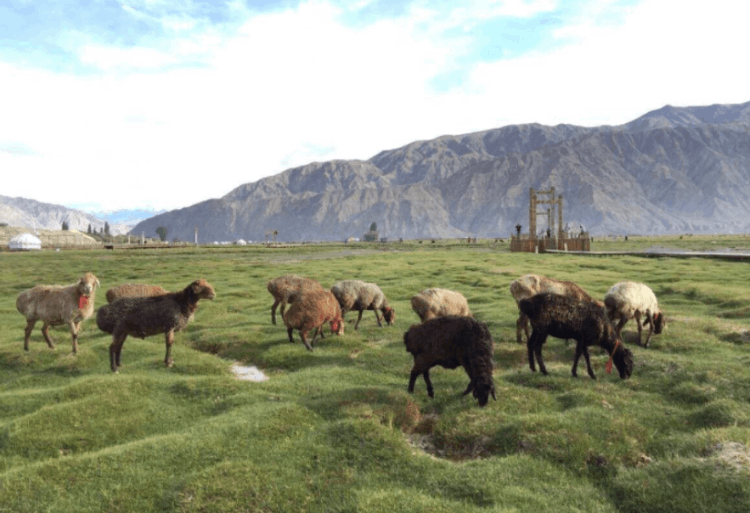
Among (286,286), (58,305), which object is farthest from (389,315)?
(58,305)

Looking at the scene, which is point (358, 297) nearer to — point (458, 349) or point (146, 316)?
point (146, 316)

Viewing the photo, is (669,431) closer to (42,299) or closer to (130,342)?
(130,342)

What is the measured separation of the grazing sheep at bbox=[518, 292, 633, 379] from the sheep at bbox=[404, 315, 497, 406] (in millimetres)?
2455

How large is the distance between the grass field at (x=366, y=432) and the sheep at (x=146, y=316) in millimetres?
910

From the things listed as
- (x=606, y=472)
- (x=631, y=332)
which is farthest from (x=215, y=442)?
(x=631, y=332)

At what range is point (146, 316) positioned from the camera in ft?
42.9

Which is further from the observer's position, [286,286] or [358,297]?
[286,286]

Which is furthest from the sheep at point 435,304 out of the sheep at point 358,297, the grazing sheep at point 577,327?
the grazing sheep at point 577,327

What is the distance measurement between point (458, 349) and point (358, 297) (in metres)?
7.89

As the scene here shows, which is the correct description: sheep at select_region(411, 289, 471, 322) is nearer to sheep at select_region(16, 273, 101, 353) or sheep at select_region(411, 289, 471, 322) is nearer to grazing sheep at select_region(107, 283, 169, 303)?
grazing sheep at select_region(107, 283, 169, 303)

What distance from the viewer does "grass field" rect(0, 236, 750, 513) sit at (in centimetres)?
720

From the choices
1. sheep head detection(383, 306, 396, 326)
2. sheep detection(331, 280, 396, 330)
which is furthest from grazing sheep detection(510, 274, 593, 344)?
sheep detection(331, 280, 396, 330)

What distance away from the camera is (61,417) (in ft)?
31.7

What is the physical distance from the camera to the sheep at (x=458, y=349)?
1011cm
